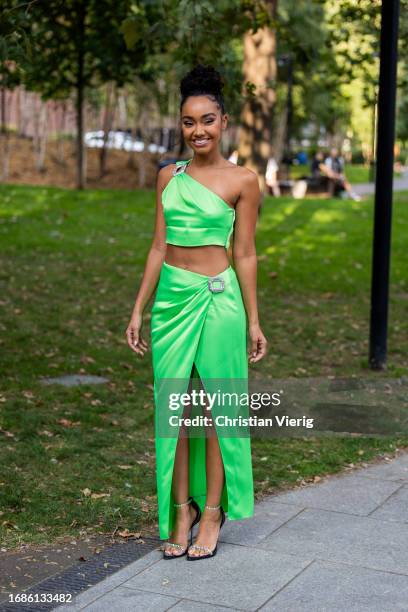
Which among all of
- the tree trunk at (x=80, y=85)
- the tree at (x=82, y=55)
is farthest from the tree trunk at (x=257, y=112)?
the tree trunk at (x=80, y=85)

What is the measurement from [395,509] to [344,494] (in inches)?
15.0

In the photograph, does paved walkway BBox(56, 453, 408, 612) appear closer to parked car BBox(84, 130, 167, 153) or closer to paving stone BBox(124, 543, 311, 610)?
paving stone BBox(124, 543, 311, 610)

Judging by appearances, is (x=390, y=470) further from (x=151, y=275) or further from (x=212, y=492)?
(x=151, y=275)

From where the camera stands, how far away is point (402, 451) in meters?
6.94

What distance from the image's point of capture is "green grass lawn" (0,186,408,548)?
20.1 feet

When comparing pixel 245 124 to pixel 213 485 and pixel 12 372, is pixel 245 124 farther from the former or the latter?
pixel 213 485

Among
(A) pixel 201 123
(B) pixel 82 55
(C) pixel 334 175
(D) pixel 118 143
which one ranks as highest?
(B) pixel 82 55

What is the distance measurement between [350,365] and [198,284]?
5.36 m

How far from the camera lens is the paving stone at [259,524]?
5.11 metres

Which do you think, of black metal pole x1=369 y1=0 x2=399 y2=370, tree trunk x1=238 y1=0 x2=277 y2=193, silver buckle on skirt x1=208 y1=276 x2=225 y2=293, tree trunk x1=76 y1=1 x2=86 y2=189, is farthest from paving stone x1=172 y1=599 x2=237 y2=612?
tree trunk x1=76 y1=1 x2=86 y2=189

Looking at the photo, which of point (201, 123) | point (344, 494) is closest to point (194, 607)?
point (344, 494)

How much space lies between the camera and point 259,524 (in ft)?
17.5

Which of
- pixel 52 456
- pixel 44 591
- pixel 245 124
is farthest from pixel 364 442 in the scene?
pixel 245 124

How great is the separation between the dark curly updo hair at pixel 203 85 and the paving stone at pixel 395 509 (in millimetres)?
2288
